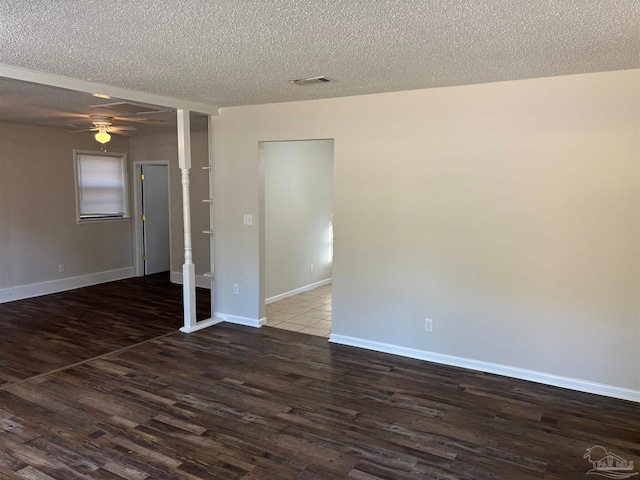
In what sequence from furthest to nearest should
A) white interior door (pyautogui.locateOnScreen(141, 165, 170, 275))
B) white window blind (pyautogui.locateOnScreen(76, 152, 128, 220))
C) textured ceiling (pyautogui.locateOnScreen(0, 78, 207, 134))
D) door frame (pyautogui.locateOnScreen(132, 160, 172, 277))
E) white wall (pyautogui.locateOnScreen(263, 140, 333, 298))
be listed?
white interior door (pyautogui.locateOnScreen(141, 165, 170, 275))
door frame (pyautogui.locateOnScreen(132, 160, 172, 277))
white window blind (pyautogui.locateOnScreen(76, 152, 128, 220))
white wall (pyautogui.locateOnScreen(263, 140, 333, 298))
textured ceiling (pyautogui.locateOnScreen(0, 78, 207, 134))

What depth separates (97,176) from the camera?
743cm

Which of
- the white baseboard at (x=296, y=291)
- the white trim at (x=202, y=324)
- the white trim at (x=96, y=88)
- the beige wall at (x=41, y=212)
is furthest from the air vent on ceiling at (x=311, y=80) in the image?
the beige wall at (x=41, y=212)

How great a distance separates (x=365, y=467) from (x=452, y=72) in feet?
8.83

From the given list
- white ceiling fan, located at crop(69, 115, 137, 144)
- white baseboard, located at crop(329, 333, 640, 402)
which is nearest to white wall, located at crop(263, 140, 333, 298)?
white ceiling fan, located at crop(69, 115, 137, 144)

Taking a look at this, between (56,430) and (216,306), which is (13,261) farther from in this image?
(56,430)

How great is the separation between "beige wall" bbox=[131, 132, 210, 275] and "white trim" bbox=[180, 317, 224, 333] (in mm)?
2012

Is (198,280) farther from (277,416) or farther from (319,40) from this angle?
(319,40)

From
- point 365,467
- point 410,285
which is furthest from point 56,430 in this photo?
point 410,285

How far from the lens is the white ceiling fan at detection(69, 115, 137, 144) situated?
525 centimetres

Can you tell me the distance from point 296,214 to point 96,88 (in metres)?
3.36

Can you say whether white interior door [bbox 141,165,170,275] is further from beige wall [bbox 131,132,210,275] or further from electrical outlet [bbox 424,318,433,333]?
electrical outlet [bbox 424,318,433,333]

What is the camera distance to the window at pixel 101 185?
7.18 meters

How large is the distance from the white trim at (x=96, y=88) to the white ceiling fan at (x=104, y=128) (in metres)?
0.76

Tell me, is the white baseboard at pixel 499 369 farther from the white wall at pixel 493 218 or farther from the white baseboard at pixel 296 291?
the white baseboard at pixel 296 291
